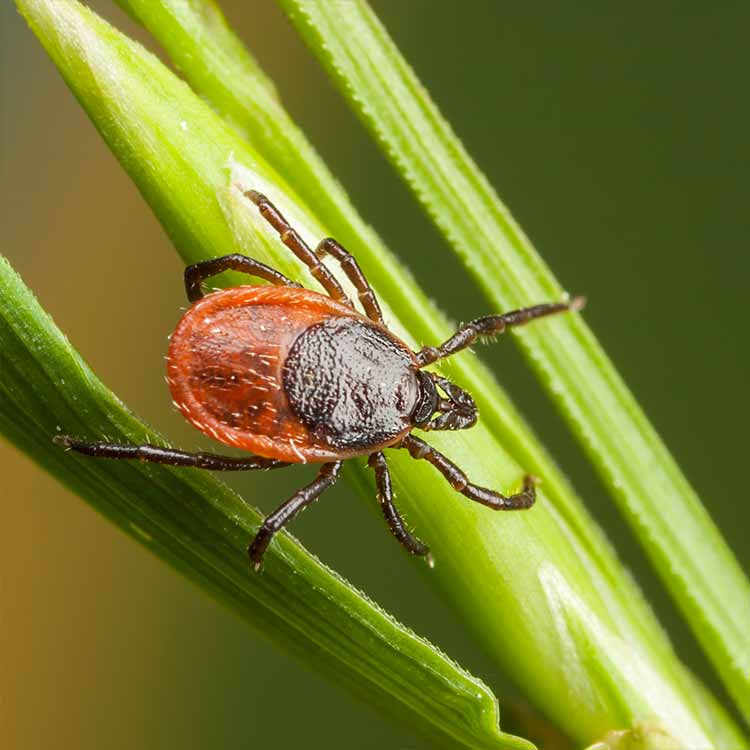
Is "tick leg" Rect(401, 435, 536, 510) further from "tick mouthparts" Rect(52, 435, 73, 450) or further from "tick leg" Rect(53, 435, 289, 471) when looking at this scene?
"tick mouthparts" Rect(52, 435, 73, 450)

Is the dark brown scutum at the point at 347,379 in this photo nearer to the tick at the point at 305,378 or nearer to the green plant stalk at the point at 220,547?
the tick at the point at 305,378

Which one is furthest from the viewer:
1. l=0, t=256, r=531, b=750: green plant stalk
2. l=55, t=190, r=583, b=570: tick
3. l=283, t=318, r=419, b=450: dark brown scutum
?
l=283, t=318, r=419, b=450: dark brown scutum

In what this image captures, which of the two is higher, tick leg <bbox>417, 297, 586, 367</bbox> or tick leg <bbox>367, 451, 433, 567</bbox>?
tick leg <bbox>417, 297, 586, 367</bbox>

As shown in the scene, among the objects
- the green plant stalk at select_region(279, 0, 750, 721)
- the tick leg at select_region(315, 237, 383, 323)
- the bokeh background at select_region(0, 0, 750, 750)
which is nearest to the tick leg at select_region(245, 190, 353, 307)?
the tick leg at select_region(315, 237, 383, 323)

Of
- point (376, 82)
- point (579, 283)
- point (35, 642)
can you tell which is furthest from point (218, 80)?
point (35, 642)

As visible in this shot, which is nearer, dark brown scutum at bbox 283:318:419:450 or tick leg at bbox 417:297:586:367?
tick leg at bbox 417:297:586:367

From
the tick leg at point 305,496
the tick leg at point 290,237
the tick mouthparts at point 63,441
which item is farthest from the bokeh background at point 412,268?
the tick mouthparts at point 63,441
